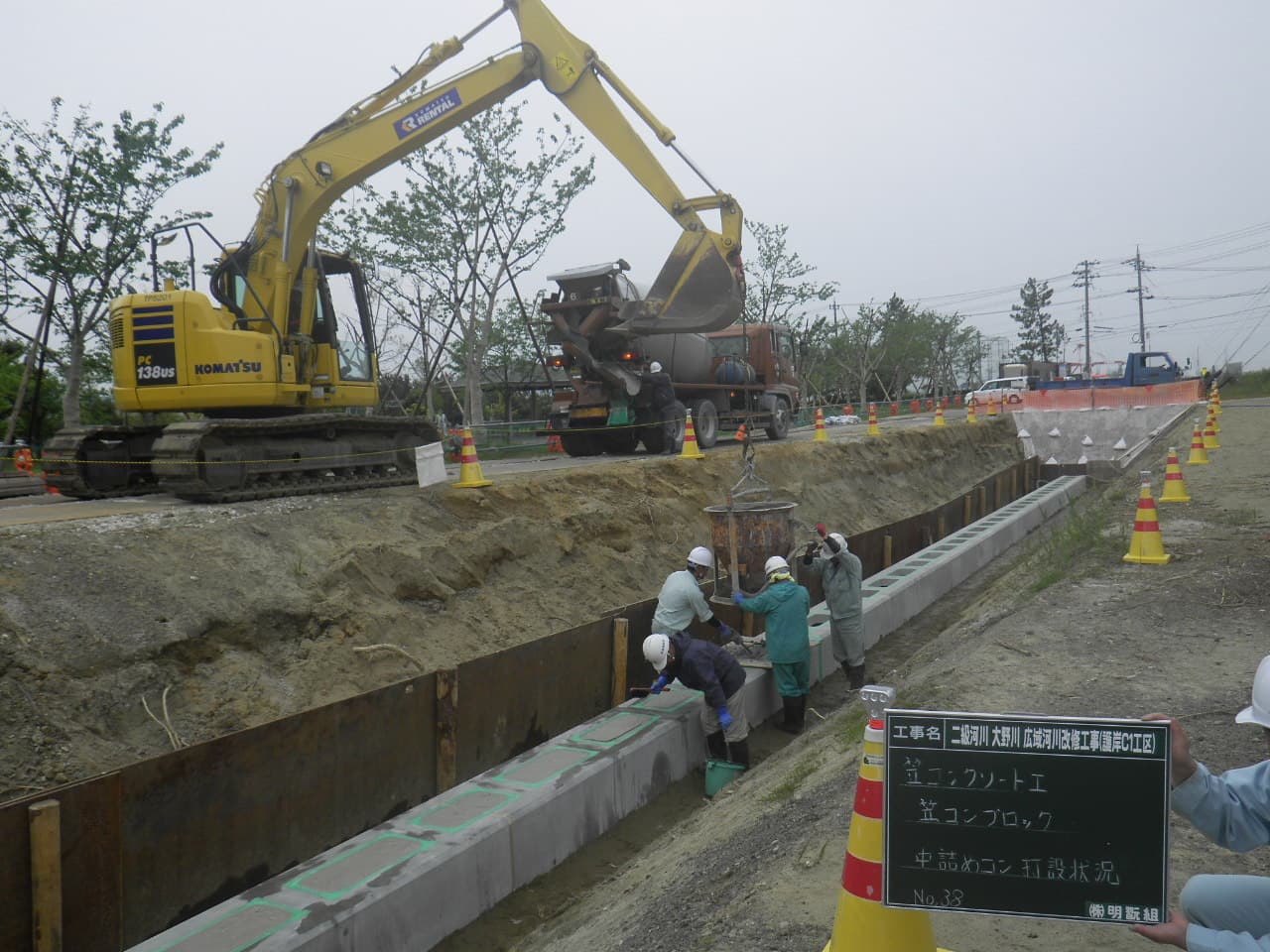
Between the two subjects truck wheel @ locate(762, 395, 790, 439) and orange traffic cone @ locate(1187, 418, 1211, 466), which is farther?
truck wheel @ locate(762, 395, 790, 439)

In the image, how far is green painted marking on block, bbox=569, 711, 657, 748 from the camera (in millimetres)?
6766

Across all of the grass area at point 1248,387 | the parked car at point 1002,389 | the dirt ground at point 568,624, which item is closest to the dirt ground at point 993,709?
the dirt ground at point 568,624

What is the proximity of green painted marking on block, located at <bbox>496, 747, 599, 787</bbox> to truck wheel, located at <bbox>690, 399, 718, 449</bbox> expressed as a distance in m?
11.0

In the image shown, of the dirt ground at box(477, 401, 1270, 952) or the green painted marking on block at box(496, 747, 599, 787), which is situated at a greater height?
the dirt ground at box(477, 401, 1270, 952)

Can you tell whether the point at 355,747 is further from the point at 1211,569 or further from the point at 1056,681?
the point at 1211,569

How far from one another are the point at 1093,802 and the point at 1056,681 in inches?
145

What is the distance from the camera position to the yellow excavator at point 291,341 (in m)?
9.14

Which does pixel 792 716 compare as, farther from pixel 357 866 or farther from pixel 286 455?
pixel 286 455

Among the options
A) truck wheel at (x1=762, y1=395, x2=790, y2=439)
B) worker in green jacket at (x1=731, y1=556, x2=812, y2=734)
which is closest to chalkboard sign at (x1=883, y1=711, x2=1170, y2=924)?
worker in green jacket at (x1=731, y1=556, x2=812, y2=734)

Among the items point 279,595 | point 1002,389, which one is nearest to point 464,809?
point 279,595

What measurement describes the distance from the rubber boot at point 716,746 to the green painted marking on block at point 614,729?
1.77 ft

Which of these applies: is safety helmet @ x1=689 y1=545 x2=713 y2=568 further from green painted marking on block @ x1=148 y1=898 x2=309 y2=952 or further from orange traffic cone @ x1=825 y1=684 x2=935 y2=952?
orange traffic cone @ x1=825 y1=684 x2=935 y2=952

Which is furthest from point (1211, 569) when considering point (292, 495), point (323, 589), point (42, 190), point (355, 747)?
point (42, 190)

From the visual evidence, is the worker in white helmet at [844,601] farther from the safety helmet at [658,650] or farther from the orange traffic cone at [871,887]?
the orange traffic cone at [871,887]
